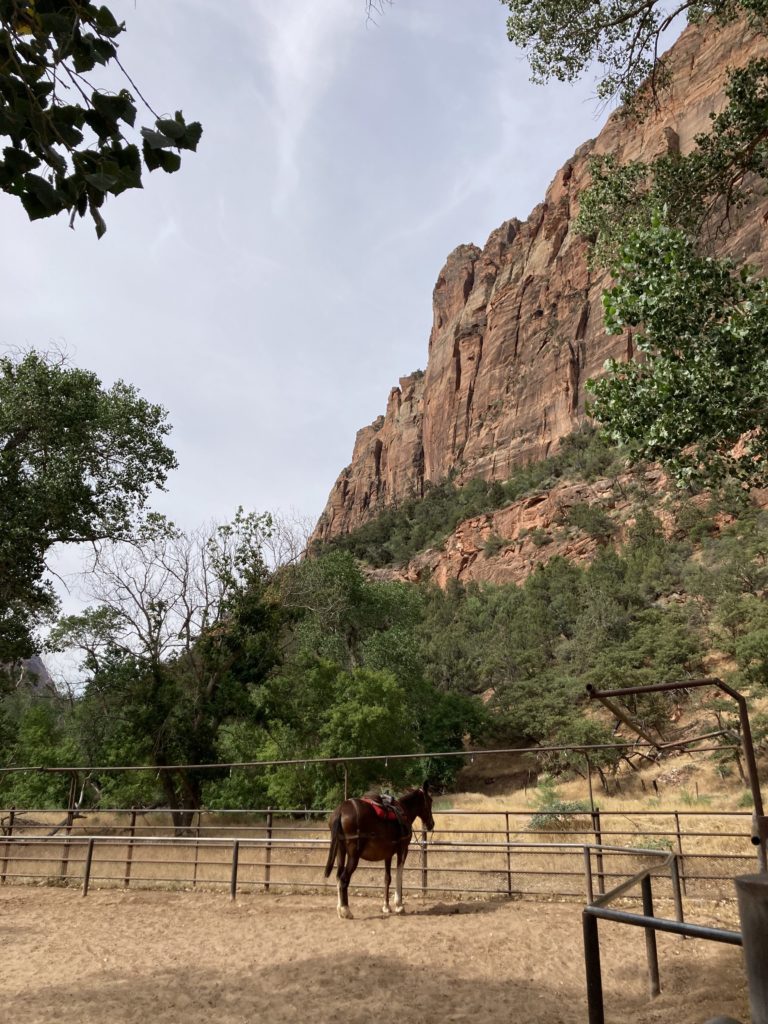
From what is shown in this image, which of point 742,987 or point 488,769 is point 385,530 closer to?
point 488,769

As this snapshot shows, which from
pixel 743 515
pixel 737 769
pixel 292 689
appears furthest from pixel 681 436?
pixel 743 515

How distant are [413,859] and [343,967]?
28.4 feet

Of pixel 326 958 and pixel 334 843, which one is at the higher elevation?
pixel 334 843

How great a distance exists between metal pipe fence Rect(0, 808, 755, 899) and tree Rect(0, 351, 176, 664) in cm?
482

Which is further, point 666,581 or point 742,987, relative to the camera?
point 666,581

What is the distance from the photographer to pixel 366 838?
9.27 meters

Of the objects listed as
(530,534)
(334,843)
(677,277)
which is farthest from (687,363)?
(530,534)

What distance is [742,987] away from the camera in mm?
5691

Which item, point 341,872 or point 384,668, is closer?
point 341,872

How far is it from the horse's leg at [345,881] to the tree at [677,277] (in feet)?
22.2

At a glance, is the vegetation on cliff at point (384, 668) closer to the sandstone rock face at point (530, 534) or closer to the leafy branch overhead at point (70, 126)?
the sandstone rock face at point (530, 534)

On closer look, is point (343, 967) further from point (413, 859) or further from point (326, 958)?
point (413, 859)

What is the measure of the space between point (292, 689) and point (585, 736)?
18.3 meters

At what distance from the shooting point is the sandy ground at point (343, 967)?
18.4ft
